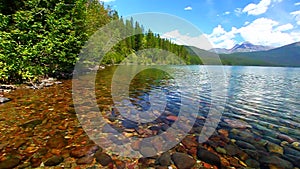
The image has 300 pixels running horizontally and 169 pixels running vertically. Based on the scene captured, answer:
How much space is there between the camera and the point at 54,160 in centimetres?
562

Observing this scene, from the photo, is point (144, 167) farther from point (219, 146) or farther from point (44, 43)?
point (44, 43)

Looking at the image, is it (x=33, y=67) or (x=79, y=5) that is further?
(x=79, y=5)

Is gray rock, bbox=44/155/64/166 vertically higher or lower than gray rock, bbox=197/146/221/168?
higher

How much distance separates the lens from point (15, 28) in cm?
1540

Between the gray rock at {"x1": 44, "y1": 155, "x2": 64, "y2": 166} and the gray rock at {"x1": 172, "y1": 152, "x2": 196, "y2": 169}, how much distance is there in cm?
357

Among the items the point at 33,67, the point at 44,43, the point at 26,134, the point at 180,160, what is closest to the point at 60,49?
the point at 44,43

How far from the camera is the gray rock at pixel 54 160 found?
544 cm

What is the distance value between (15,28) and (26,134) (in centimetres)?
1231

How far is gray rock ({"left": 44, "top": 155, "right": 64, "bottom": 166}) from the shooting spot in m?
5.44

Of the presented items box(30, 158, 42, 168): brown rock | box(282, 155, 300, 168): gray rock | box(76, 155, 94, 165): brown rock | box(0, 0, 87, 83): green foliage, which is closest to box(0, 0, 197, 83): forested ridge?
box(0, 0, 87, 83): green foliage

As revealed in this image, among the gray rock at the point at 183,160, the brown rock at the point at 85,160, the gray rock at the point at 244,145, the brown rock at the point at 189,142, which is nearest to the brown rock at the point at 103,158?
the brown rock at the point at 85,160

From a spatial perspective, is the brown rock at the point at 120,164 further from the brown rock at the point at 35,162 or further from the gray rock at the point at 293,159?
the gray rock at the point at 293,159

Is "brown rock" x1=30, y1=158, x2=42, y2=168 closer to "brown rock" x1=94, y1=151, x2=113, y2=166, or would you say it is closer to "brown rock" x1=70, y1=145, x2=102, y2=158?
"brown rock" x1=70, y1=145, x2=102, y2=158

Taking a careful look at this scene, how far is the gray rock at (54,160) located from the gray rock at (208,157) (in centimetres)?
444
